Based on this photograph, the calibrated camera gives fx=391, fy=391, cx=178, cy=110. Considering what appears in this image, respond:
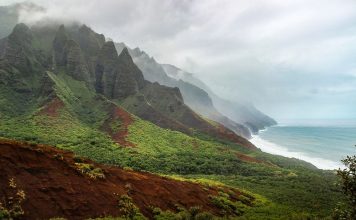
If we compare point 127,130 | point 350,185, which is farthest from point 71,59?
point 350,185

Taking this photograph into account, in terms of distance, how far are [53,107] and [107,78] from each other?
57.3 m

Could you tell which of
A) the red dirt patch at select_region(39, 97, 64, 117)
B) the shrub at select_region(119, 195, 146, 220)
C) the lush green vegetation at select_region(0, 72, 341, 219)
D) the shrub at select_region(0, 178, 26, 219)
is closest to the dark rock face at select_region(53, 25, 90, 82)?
the lush green vegetation at select_region(0, 72, 341, 219)

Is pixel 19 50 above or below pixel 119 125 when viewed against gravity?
above

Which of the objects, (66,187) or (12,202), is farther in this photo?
(66,187)

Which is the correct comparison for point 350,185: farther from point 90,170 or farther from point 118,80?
point 118,80

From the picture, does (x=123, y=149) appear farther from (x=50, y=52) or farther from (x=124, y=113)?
(x=50, y=52)

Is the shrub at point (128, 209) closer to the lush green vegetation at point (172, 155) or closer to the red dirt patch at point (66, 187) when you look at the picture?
the red dirt patch at point (66, 187)

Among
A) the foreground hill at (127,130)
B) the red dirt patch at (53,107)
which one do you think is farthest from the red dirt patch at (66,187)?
the red dirt patch at (53,107)

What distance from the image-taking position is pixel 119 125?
140750 millimetres

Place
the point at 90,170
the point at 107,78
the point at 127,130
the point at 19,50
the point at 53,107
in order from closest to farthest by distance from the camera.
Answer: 1. the point at 90,170
2. the point at 127,130
3. the point at 53,107
4. the point at 19,50
5. the point at 107,78

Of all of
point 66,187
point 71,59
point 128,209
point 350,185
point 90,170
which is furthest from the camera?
point 71,59

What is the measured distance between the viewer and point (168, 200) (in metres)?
46.5

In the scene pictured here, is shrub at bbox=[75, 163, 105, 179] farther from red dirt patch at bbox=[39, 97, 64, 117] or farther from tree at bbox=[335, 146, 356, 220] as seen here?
red dirt patch at bbox=[39, 97, 64, 117]

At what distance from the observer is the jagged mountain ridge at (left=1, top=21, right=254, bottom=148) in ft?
551
